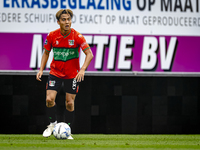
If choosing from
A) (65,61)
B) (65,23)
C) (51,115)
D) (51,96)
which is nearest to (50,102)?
(51,96)

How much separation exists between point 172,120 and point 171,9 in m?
2.49

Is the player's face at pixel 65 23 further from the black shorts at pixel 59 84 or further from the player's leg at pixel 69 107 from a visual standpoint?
the player's leg at pixel 69 107

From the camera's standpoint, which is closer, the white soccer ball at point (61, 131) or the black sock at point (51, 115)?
the white soccer ball at point (61, 131)

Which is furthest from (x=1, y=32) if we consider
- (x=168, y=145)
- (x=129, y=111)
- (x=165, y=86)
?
(x=168, y=145)

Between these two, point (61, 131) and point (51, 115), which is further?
point (51, 115)

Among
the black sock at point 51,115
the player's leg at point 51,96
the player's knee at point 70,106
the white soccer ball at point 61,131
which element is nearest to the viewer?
the white soccer ball at point 61,131

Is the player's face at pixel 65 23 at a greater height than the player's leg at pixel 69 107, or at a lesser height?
greater

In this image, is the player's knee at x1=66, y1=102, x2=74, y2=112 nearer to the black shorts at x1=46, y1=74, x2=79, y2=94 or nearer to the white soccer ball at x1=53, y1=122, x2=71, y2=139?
the black shorts at x1=46, y1=74, x2=79, y2=94

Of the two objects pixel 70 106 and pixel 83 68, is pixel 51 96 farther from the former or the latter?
pixel 83 68

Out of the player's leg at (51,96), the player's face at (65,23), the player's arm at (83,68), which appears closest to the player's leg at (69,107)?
the player's leg at (51,96)

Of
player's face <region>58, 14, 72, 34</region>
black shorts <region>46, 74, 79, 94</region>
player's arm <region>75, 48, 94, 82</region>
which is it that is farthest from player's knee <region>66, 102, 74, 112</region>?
player's face <region>58, 14, 72, 34</region>

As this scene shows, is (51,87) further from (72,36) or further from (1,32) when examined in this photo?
(1,32)

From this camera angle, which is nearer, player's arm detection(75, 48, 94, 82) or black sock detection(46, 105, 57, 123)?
player's arm detection(75, 48, 94, 82)

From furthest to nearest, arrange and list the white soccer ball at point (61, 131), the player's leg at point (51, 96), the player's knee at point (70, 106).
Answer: the player's knee at point (70, 106) → the player's leg at point (51, 96) → the white soccer ball at point (61, 131)
